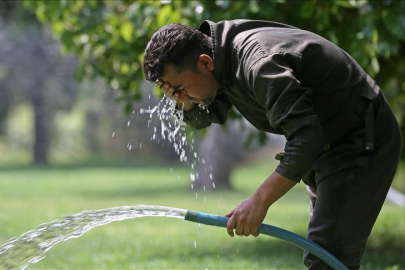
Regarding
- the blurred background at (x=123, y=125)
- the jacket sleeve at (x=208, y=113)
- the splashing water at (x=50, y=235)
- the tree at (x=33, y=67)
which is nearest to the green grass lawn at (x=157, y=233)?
the blurred background at (x=123, y=125)

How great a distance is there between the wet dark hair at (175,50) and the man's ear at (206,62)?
0.02 metres

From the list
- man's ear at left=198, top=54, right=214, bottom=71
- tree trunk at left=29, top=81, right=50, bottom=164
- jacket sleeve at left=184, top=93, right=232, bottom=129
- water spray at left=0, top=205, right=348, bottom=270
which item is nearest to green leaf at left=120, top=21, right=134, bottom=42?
jacket sleeve at left=184, top=93, right=232, bottom=129

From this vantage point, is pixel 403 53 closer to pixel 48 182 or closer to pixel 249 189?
pixel 249 189

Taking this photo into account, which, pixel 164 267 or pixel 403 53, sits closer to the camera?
pixel 164 267

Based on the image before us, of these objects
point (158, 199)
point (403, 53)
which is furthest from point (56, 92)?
point (403, 53)

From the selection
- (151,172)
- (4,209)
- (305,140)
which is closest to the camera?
(305,140)

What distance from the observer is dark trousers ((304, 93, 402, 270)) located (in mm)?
2627

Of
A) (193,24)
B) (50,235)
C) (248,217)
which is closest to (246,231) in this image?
(248,217)

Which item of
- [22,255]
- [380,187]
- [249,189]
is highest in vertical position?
[380,187]

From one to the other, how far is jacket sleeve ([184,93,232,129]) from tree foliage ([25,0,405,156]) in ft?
5.07

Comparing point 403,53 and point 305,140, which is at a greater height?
point 305,140

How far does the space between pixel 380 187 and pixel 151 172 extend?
56.3ft

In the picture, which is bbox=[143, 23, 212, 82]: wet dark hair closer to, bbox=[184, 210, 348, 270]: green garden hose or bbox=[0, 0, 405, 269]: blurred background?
bbox=[184, 210, 348, 270]: green garden hose

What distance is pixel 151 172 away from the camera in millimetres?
19641
